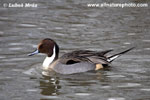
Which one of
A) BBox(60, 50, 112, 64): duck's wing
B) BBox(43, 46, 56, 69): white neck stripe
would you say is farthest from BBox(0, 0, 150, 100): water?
BBox(60, 50, 112, 64): duck's wing

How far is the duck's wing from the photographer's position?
35.2 ft

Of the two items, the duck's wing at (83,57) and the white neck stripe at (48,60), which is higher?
the duck's wing at (83,57)

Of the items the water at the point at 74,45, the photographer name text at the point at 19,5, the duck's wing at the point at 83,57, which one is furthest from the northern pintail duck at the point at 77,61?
the photographer name text at the point at 19,5

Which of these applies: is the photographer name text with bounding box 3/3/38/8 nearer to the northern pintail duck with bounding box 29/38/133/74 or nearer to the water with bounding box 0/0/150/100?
the water with bounding box 0/0/150/100

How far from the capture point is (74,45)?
1238 cm

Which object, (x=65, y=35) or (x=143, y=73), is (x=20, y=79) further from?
(x=65, y=35)

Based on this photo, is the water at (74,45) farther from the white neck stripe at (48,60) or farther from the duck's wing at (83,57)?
the duck's wing at (83,57)

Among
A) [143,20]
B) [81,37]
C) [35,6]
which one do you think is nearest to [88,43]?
[81,37]

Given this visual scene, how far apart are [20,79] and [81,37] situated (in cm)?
330

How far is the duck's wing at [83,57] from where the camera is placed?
10734 mm

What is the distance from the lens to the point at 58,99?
8.82 m

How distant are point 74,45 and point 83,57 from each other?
1.60 meters

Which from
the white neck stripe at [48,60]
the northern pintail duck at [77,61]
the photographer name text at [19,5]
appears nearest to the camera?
the northern pintail duck at [77,61]

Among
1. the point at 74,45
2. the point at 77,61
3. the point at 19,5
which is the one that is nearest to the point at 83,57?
the point at 77,61
